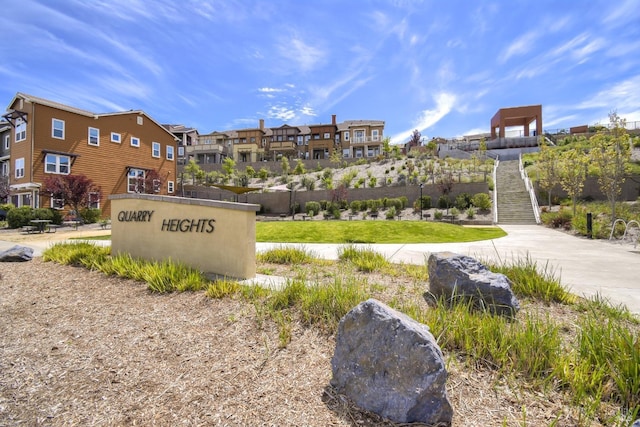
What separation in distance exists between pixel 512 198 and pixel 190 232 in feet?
86.4

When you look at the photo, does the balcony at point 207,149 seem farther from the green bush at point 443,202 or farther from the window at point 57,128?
the green bush at point 443,202

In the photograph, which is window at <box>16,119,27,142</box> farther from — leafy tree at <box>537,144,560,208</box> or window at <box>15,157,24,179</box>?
leafy tree at <box>537,144,560,208</box>

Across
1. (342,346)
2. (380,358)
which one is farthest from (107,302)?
(380,358)

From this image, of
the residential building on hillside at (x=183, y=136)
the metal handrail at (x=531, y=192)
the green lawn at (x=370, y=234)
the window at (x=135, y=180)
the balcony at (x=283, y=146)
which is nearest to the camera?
the green lawn at (x=370, y=234)

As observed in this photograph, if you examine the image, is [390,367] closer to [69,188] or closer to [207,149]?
[69,188]

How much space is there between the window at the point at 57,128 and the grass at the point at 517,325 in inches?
1072

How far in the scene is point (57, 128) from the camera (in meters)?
25.5

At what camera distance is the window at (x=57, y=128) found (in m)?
25.2

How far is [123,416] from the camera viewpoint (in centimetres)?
233

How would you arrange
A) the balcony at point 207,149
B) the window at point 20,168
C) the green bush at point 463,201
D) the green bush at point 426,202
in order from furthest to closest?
the balcony at point 207,149, the green bush at point 426,202, the window at point 20,168, the green bush at point 463,201

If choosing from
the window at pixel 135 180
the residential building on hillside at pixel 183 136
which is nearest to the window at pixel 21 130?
the window at pixel 135 180

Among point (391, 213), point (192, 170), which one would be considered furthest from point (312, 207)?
point (192, 170)

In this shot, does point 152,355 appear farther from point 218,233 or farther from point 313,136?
point 313,136

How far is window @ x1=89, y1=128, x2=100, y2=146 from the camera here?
90.9 feet
